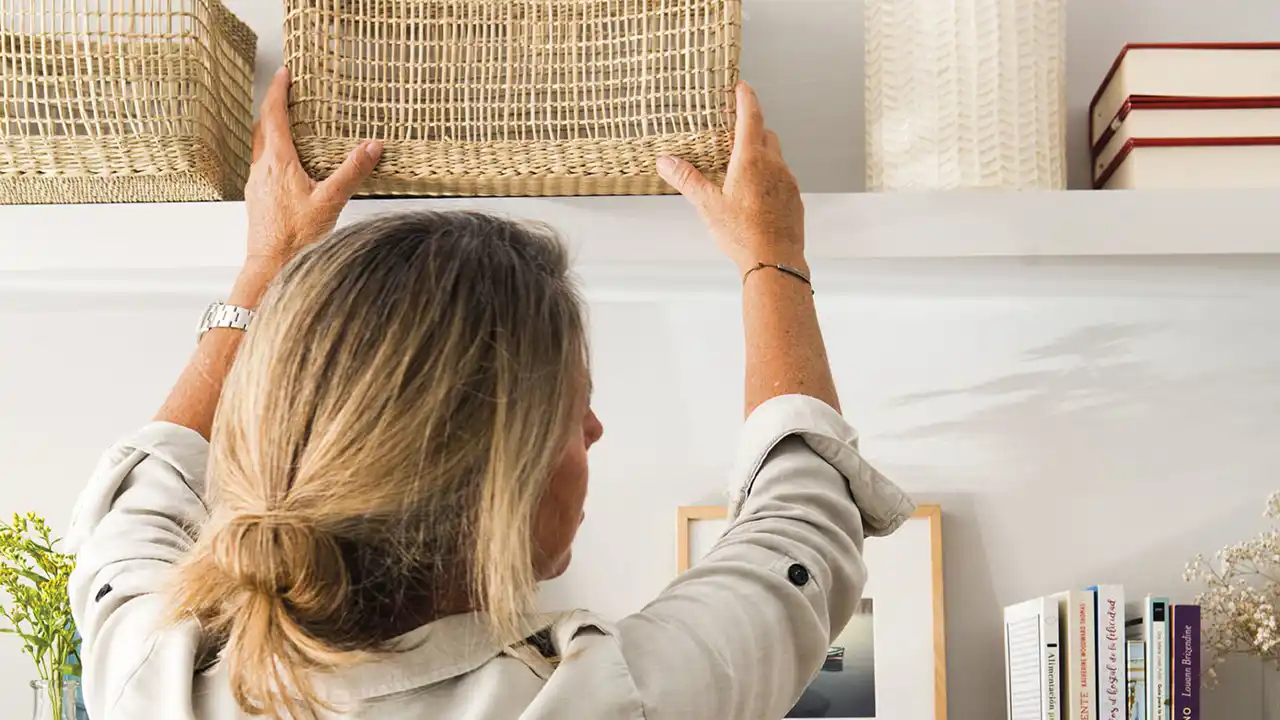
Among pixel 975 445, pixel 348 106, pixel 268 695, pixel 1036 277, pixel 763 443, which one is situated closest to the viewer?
pixel 268 695

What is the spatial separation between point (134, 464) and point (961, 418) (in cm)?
96

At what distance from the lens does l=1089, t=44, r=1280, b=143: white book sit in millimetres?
1283

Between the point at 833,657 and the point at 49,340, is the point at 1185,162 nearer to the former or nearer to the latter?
the point at 833,657

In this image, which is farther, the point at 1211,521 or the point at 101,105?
the point at 1211,521

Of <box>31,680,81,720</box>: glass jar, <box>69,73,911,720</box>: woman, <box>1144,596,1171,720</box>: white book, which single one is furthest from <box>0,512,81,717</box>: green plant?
<box>1144,596,1171,720</box>: white book

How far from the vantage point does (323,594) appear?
67cm

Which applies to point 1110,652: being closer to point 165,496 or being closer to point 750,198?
point 750,198

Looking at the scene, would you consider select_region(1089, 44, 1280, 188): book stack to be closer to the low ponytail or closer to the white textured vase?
the white textured vase

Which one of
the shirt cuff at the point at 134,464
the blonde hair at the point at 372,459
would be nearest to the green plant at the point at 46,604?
the shirt cuff at the point at 134,464

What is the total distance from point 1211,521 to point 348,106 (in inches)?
42.8

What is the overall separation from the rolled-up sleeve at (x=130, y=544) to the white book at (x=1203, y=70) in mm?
972

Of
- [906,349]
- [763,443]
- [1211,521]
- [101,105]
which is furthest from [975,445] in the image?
[101,105]

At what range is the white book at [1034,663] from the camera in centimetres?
135

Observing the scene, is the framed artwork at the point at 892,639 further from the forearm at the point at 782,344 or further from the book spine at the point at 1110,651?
the forearm at the point at 782,344
